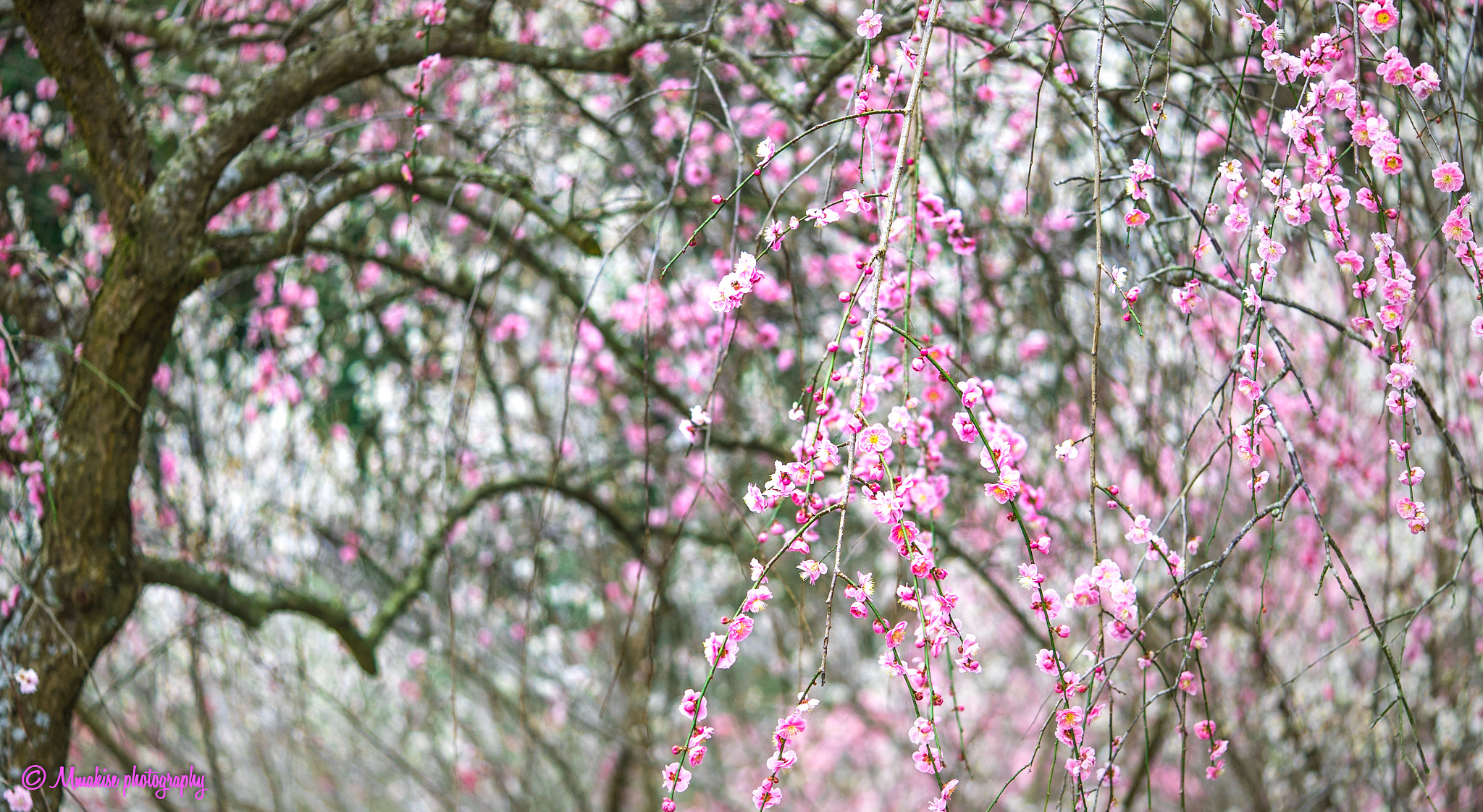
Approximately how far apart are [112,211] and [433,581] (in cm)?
184

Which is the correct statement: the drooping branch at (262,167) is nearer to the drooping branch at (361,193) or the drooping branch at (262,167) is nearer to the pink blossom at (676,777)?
the drooping branch at (361,193)

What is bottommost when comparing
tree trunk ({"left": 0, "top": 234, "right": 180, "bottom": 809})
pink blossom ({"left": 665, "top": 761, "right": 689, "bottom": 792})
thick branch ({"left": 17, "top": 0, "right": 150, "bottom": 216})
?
pink blossom ({"left": 665, "top": 761, "right": 689, "bottom": 792})

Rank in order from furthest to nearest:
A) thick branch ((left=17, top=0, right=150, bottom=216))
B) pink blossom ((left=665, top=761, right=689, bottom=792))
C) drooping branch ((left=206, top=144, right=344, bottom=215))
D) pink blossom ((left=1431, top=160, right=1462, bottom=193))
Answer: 1. drooping branch ((left=206, top=144, right=344, bottom=215))
2. thick branch ((left=17, top=0, right=150, bottom=216))
3. pink blossom ((left=1431, top=160, right=1462, bottom=193))
4. pink blossom ((left=665, top=761, right=689, bottom=792))

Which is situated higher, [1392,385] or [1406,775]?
[1406,775]

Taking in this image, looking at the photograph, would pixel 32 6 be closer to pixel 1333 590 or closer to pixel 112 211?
pixel 112 211

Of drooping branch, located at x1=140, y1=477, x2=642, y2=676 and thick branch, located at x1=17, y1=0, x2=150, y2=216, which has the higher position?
thick branch, located at x1=17, y1=0, x2=150, y2=216

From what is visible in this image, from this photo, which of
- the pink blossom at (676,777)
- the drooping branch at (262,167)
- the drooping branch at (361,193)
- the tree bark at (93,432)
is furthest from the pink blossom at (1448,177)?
the tree bark at (93,432)

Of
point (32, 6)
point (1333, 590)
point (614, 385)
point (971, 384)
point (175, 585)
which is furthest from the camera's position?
point (1333, 590)

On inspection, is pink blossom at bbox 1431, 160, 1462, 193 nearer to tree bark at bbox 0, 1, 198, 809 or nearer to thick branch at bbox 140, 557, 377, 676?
tree bark at bbox 0, 1, 198, 809

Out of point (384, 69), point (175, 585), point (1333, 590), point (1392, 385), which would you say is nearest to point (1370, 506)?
point (1333, 590)

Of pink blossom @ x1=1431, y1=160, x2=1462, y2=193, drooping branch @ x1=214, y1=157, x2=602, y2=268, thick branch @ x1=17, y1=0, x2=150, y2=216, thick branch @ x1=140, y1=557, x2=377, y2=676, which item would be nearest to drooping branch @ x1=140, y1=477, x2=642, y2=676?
thick branch @ x1=140, y1=557, x2=377, y2=676

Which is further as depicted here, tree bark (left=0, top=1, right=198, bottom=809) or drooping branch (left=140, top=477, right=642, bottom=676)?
drooping branch (left=140, top=477, right=642, bottom=676)

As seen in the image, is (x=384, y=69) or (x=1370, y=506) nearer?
(x=384, y=69)

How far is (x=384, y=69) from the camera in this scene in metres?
1.72
